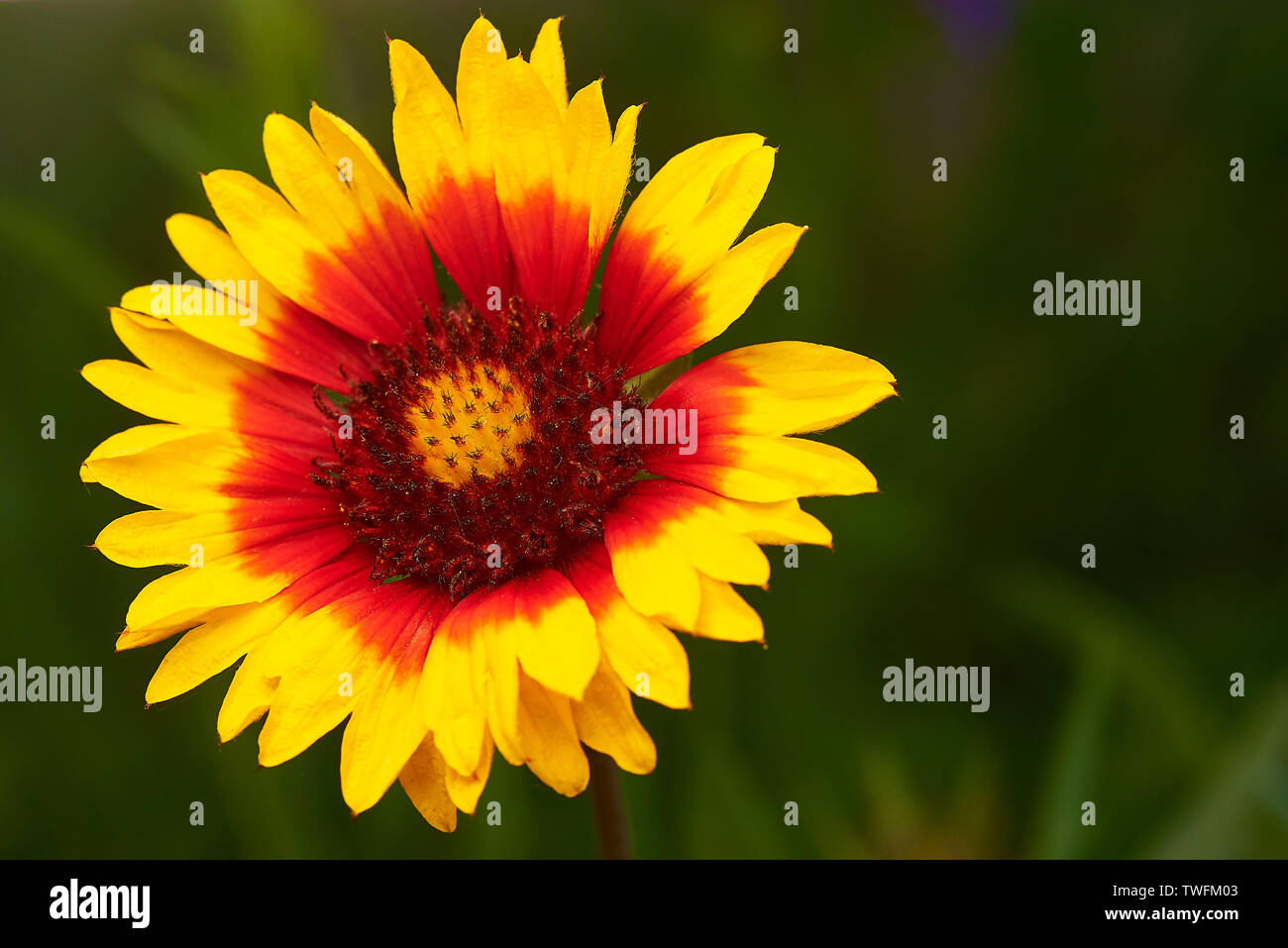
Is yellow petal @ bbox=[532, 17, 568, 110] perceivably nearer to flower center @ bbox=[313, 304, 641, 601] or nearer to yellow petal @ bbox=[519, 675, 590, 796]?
flower center @ bbox=[313, 304, 641, 601]

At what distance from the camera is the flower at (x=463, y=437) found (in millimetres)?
1113

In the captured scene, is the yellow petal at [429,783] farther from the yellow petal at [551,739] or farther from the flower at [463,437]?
the yellow petal at [551,739]

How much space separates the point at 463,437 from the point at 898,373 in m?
1.14

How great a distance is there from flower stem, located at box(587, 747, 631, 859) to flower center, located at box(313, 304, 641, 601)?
24cm

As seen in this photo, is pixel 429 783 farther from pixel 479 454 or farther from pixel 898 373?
pixel 898 373

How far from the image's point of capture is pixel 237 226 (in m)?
1.37

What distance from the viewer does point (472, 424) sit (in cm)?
138

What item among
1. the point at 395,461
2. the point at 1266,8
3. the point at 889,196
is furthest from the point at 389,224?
the point at 1266,8

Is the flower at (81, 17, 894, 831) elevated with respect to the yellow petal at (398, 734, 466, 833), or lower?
elevated

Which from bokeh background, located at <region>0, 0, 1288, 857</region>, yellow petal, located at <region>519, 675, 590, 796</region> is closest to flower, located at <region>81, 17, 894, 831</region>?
yellow petal, located at <region>519, 675, 590, 796</region>

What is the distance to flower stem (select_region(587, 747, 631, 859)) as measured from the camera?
4.25ft

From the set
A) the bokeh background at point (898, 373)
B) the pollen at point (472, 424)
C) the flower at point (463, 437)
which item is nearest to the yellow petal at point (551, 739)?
the flower at point (463, 437)

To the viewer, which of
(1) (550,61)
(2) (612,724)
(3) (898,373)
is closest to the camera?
(2) (612,724)

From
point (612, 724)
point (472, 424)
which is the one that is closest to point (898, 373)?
point (472, 424)
